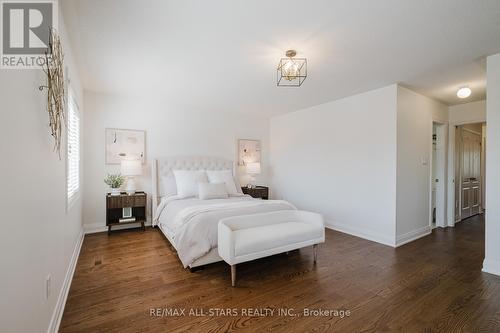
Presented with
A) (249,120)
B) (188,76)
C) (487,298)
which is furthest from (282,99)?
(487,298)

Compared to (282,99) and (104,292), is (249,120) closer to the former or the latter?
(282,99)

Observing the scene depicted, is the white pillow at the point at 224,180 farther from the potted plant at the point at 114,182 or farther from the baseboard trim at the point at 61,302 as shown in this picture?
the baseboard trim at the point at 61,302

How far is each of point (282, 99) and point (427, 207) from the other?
10.7 feet

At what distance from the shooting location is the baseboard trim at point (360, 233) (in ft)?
11.6

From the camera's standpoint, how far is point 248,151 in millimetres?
5598

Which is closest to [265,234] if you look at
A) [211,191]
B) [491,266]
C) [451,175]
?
[211,191]

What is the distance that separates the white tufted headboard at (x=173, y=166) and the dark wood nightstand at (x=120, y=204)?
0.86ft

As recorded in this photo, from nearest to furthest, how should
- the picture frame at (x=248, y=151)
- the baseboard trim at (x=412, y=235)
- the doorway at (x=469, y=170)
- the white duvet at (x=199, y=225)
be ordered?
the white duvet at (x=199, y=225), the baseboard trim at (x=412, y=235), the doorway at (x=469, y=170), the picture frame at (x=248, y=151)

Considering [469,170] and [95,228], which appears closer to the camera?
[95,228]

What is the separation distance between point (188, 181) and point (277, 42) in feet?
8.88

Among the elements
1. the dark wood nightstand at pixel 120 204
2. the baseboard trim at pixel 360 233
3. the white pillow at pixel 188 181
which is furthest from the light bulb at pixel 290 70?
the dark wood nightstand at pixel 120 204

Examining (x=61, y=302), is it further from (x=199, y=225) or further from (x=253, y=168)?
(x=253, y=168)

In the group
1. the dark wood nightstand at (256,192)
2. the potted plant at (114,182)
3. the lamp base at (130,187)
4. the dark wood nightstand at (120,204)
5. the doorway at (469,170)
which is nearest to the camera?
the dark wood nightstand at (120,204)

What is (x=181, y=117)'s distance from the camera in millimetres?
4750
